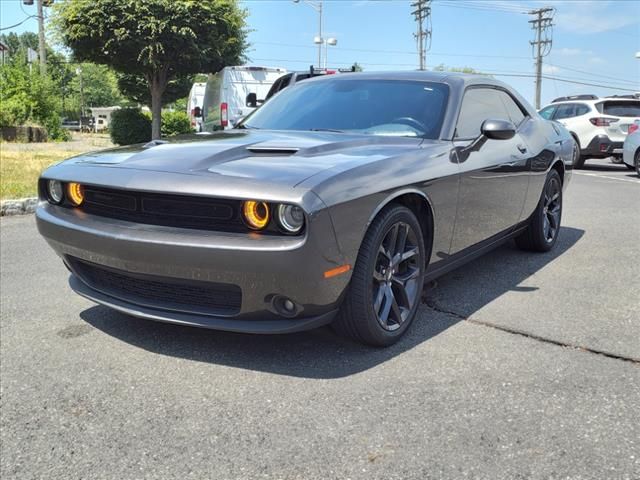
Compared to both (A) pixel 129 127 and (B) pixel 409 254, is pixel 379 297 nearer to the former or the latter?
(B) pixel 409 254

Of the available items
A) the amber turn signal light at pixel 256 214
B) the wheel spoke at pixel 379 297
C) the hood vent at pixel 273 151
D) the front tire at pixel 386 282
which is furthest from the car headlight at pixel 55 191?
the wheel spoke at pixel 379 297

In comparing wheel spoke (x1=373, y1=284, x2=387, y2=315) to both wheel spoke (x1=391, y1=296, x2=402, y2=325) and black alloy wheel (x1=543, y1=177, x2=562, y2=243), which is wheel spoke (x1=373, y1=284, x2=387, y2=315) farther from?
black alloy wheel (x1=543, y1=177, x2=562, y2=243)

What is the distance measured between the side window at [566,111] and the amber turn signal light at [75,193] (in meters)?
13.5

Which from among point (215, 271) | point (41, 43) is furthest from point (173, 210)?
point (41, 43)

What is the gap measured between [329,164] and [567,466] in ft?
5.00

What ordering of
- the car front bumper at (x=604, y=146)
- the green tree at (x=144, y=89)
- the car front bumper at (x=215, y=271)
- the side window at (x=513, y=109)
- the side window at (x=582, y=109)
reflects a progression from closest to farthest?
the car front bumper at (x=215, y=271)
the side window at (x=513, y=109)
the car front bumper at (x=604, y=146)
the side window at (x=582, y=109)
the green tree at (x=144, y=89)

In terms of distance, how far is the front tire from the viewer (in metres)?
2.83

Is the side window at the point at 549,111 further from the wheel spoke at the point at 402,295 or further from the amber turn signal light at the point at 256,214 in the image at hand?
A: the amber turn signal light at the point at 256,214

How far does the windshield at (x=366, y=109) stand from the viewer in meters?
3.70

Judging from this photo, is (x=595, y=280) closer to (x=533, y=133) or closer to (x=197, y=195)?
(x=533, y=133)

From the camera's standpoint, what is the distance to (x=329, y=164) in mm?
2764

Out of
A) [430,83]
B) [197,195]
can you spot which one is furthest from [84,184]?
[430,83]

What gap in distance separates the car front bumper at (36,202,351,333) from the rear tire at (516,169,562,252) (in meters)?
2.87

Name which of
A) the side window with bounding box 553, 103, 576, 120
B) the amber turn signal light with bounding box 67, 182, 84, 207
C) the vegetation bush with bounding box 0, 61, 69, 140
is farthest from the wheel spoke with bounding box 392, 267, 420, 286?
the vegetation bush with bounding box 0, 61, 69, 140
